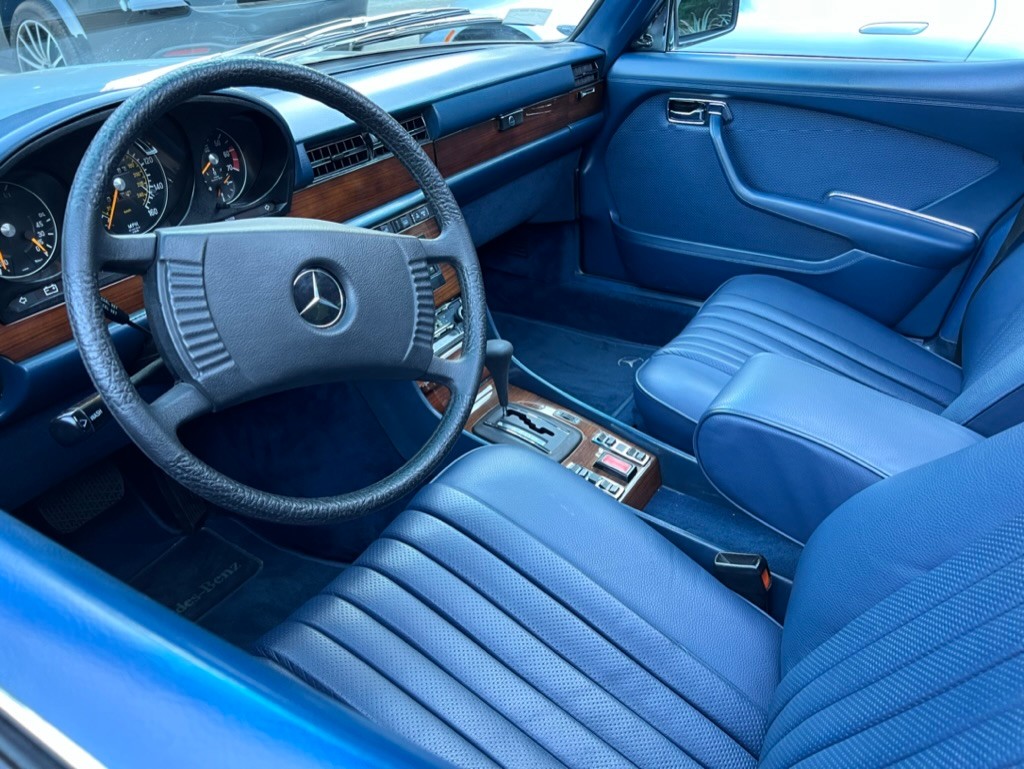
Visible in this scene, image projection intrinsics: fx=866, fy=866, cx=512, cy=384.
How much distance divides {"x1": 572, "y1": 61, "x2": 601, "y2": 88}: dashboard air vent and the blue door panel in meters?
0.06

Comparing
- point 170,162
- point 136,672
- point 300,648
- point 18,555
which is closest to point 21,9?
point 170,162

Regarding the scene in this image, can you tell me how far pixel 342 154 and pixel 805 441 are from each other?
949 millimetres

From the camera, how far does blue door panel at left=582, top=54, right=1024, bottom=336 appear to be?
1.93m

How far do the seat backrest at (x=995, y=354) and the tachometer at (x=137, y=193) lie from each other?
1.21 metres

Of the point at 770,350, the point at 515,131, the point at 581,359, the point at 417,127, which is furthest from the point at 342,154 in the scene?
the point at 581,359

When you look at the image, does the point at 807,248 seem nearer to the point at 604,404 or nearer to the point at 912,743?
the point at 604,404

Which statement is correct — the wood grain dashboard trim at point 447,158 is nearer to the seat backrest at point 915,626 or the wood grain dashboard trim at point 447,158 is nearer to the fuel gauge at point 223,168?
the fuel gauge at point 223,168

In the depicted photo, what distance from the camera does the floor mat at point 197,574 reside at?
69.3 inches

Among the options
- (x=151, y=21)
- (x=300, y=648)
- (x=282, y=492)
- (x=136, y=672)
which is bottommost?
(x=282, y=492)

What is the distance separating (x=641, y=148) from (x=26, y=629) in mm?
2110

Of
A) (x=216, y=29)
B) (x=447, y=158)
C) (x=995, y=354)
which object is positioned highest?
(x=216, y=29)

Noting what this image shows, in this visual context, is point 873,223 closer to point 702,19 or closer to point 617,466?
point 702,19

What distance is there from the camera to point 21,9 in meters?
1.64

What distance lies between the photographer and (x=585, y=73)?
2.28 metres
